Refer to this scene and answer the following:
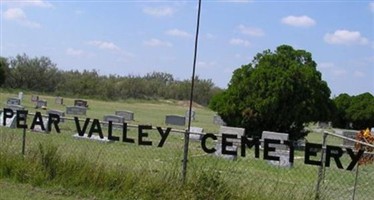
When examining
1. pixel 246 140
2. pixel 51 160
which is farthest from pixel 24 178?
pixel 246 140

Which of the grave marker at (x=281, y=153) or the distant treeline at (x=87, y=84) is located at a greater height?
the distant treeline at (x=87, y=84)

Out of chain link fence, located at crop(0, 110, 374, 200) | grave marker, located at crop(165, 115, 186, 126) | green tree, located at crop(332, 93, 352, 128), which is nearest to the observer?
chain link fence, located at crop(0, 110, 374, 200)

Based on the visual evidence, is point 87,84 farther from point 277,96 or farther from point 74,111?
point 277,96

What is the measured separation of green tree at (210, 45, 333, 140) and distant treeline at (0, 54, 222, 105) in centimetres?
6154

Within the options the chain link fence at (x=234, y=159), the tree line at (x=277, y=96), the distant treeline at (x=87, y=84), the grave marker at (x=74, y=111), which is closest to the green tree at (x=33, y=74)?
the distant treeline at (x=87, y=84)

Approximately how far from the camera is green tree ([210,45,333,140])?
2312 centimetres

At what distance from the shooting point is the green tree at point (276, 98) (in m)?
23.1

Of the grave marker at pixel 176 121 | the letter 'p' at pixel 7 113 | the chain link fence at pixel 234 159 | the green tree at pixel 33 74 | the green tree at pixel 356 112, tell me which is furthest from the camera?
the green tree at pixel 33 74

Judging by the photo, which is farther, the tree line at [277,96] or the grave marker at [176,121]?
the grave marker at [176,121]

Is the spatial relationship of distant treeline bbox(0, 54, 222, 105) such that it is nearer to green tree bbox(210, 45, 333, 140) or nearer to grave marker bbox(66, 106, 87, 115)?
grave marker bbox(66, 106, 87, 115)

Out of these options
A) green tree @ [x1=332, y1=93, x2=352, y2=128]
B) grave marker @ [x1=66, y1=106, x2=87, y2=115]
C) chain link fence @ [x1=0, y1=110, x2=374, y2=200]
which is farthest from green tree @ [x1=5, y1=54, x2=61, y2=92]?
chain link fence @ [x1=0, y1=110, x2=374, y2=200]

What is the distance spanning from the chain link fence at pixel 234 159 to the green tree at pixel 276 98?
4.79 meters

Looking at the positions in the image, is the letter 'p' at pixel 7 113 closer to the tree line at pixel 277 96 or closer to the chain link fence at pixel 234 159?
the chain link fence at pixel 234 159

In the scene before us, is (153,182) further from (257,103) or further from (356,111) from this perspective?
(356,111)
